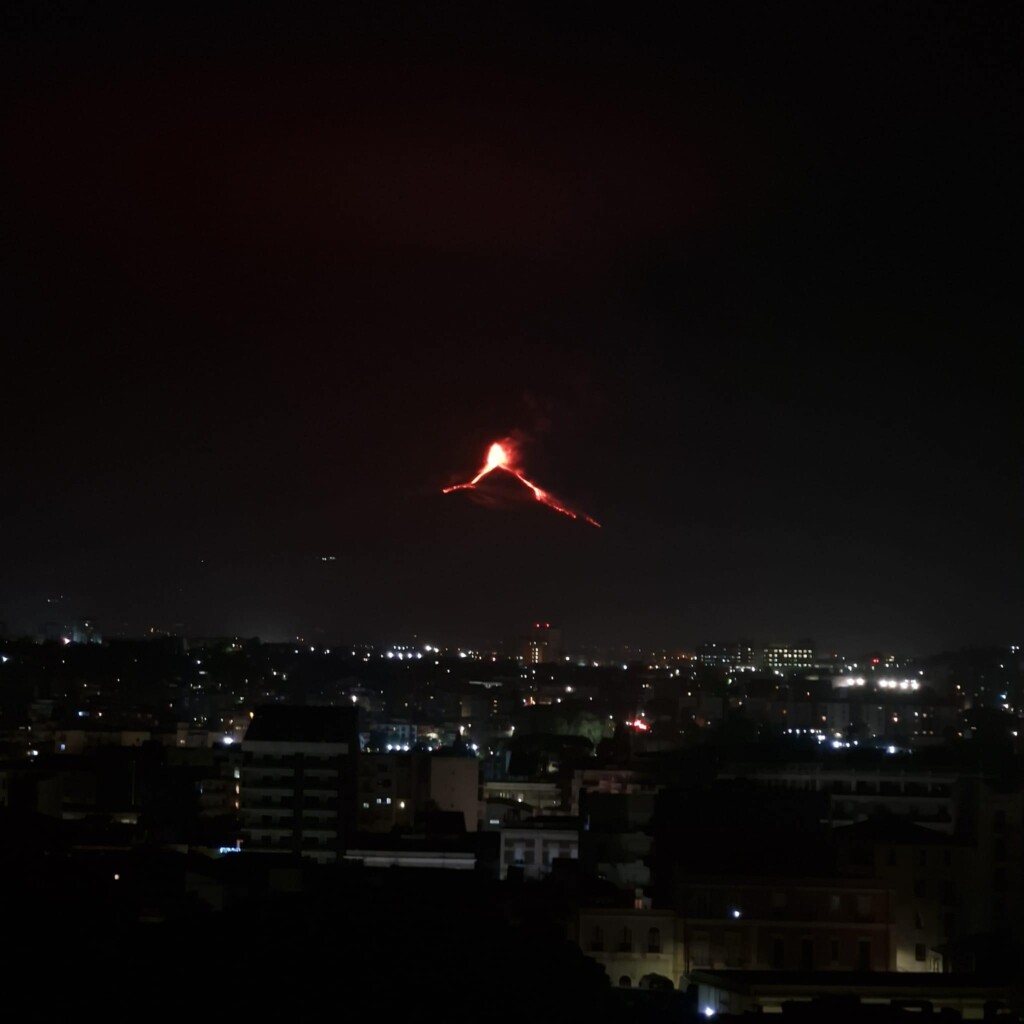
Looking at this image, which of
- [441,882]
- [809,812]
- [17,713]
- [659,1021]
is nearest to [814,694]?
[17,713]

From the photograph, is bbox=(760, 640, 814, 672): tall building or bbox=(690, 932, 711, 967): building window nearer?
bbox=(690, 932, 711, 967): building window

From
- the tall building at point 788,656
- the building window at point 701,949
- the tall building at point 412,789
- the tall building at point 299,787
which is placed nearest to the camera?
the building window at point 701,949

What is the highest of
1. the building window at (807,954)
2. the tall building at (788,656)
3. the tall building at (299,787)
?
the tall building at (788,656)

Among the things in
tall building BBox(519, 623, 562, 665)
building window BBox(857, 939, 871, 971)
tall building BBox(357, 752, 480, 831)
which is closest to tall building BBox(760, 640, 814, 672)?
tall building BBox(519, 623, 562, 665)

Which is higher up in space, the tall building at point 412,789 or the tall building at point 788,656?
the tall building at point 788,656

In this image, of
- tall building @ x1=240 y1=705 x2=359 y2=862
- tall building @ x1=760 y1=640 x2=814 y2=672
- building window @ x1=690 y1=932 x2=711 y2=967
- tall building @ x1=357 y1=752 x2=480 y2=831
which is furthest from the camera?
tall building @ x1=760 y1=640 x2=814 y2=672

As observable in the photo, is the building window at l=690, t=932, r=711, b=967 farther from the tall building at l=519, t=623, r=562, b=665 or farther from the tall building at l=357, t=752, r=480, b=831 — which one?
the tall building at l=519, t=623, r=562, b=665

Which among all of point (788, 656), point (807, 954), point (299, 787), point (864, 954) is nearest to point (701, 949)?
point (807, 954)

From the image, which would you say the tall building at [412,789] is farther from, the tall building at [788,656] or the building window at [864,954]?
the tall building at [788,656]

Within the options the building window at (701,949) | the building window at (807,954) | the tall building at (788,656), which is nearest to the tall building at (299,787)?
the building window at (701,949)

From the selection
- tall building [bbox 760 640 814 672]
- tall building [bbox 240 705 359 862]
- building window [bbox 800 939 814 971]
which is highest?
tall building [bbox 760 640 814 672]

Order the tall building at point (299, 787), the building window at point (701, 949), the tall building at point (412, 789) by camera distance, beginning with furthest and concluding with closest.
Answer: the tall building at point (412, 789) < the tall building at point (299, 787) < the building window at point (701, 949)
